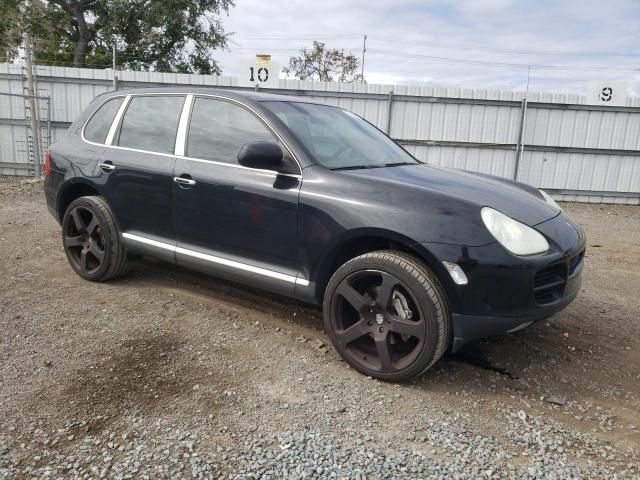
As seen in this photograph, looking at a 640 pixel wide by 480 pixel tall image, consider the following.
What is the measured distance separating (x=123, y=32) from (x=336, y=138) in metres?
24.2

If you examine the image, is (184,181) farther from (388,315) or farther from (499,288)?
(499,288)

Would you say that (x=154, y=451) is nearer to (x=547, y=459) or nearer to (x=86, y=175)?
(x=547, y=459)

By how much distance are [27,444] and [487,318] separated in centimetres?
237

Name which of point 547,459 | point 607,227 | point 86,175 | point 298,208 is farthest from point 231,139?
point 607,227

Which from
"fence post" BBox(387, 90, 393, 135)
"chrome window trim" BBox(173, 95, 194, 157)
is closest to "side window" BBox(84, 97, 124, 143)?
"chrome window trim" BBox(173, 95, 194, 157)

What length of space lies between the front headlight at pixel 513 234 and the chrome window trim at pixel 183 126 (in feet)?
7.47

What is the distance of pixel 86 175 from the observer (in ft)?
14.9

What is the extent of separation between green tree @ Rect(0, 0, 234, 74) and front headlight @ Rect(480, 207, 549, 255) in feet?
78.4

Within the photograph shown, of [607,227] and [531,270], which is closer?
[531,270]

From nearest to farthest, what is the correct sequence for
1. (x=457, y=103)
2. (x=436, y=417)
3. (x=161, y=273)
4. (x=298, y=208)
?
(x=436, y=417) < (x=298, y=208) < (x=161, y=273) < (x=457, y=103)

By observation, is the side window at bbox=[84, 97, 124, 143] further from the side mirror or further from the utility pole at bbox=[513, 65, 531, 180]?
the utility pole at bbox=[513, 65, 531, 180]

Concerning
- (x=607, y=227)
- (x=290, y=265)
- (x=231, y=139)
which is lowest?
(x=607, y=227)

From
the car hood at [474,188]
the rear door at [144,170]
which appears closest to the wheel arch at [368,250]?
the car hood at [474,188]

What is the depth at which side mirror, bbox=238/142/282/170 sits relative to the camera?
3.30m
